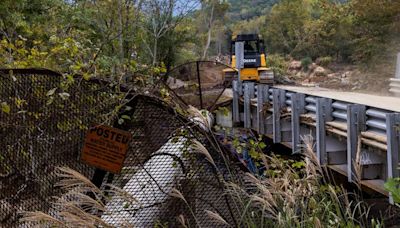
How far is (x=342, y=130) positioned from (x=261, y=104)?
5033 millimetres

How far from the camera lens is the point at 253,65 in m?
17.3

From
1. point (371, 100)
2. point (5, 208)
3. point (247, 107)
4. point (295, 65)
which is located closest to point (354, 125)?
point (371, 100)

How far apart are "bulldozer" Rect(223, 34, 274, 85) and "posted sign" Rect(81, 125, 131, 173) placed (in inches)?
459

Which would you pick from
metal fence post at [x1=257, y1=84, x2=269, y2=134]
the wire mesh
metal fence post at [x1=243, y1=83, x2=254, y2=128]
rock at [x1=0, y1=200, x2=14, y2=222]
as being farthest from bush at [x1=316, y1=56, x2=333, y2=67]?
rock at [x1=0, y1=200, x2=14, y2=222]

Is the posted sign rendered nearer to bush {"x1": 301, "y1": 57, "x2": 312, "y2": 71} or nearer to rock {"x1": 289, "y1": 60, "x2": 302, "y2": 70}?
rock {"x1": 289, "y1": 60, "x2": 302, "y2": 70}

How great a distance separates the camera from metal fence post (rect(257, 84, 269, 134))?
41.9 feet

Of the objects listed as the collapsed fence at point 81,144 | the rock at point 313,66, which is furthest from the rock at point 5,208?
the rock at point 313,66

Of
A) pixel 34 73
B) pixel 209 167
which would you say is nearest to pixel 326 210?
pixel 209 167

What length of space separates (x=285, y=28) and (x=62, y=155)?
2020 inches

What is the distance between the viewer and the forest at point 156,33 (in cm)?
486

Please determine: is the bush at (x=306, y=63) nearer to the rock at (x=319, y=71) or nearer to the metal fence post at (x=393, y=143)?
the rock at (x=319, y=71)

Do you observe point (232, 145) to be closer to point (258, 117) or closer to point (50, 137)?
point (50, 137)

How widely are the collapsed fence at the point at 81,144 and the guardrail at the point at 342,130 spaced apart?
1.47 m

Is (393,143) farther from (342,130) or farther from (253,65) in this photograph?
(253,65)
